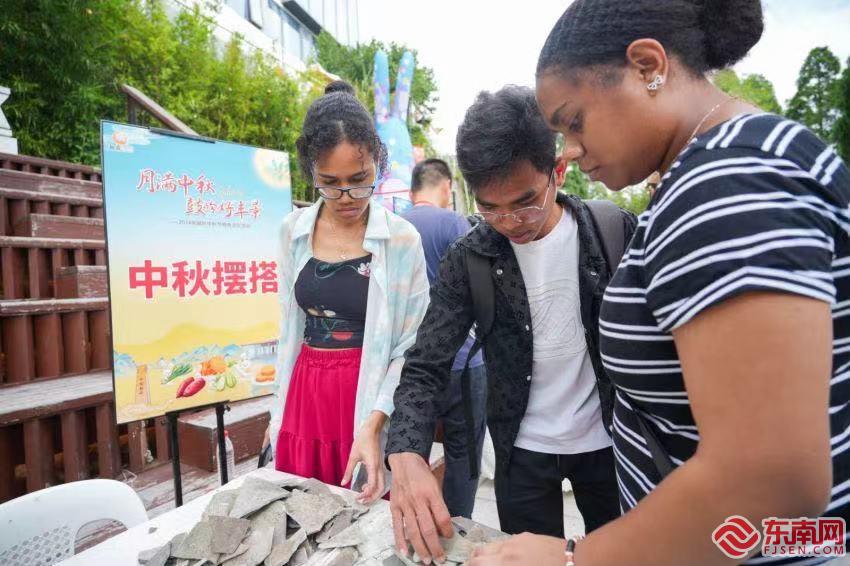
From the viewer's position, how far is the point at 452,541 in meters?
0.97

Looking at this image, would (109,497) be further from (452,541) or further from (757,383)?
(757,383)

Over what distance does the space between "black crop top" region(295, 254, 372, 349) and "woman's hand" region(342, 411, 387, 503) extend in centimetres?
32

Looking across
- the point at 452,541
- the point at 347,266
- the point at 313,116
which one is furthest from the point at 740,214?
the point at 313,116

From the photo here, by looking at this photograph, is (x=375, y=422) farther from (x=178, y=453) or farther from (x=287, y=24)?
(x=287, y=24)

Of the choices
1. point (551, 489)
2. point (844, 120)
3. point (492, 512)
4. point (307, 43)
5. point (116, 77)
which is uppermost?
point (307, 43)

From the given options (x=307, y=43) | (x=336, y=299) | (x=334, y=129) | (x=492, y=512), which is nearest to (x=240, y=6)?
(x=307, y=43)

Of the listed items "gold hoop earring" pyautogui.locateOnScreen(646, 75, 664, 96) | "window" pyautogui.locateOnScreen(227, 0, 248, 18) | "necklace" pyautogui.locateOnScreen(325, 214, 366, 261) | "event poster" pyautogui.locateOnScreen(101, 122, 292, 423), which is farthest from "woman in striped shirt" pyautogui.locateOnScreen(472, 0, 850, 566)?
"window" pyautogui.locateOnScreen(227, 0, 248, 18)

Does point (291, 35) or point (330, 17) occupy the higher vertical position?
point (330, 17)

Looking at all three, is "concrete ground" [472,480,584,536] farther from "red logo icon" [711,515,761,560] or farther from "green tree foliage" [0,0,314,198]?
"green tree foliage" [0,0,314,198]

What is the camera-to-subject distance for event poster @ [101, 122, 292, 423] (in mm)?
1869

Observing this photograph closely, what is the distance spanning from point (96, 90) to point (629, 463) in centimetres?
620

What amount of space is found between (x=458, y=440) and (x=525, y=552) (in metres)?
1.50

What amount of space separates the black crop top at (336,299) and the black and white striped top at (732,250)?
1.07m

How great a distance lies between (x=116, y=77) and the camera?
221 inches
